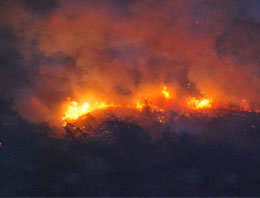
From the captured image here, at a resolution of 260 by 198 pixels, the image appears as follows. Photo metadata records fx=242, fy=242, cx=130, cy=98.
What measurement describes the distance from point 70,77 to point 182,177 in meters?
9.81

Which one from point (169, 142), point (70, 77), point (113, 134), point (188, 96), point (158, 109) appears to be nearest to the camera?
point (169, 142)

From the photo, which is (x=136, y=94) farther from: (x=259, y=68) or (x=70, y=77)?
(x=259, y=68)

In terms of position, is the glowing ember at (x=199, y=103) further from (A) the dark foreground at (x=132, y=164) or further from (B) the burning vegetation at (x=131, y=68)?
(A) the dark foreground at (x=132, y=164)

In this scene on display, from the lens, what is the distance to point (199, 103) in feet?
36.4

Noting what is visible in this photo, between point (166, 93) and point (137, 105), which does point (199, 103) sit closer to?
point (166, 93)

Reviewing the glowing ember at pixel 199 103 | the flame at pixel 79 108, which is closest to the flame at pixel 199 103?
the glowing ember at pixel 199 103

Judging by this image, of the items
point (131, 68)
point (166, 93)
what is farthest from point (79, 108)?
point (166, 93)

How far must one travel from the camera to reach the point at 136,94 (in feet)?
42.5

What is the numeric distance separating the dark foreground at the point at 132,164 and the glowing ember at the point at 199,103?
11.5 feet

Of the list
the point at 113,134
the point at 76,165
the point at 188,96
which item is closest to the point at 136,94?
the point at 188,96

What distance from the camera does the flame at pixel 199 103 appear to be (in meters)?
10.7

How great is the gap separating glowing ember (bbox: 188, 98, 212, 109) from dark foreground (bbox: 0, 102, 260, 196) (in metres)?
3.51

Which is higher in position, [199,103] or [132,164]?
[199,103]

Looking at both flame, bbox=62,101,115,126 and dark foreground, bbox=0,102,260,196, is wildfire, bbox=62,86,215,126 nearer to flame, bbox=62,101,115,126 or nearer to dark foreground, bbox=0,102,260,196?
flame, bbox=62,101,115,126
